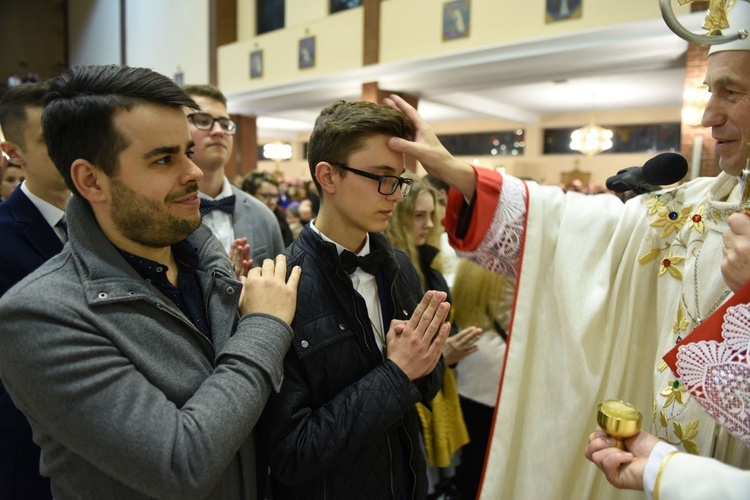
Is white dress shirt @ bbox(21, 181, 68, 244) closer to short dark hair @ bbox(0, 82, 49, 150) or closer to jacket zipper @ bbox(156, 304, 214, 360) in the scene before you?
short dark hair @ bbox(0, 82, 49, 150)

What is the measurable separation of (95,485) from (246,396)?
1.18ft

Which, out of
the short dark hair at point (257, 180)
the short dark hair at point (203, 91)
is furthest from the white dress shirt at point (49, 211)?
the short dark hair at point (257, 180)

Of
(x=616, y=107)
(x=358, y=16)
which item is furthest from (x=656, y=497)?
(x=616, y=107)

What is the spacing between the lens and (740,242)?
1.01 m

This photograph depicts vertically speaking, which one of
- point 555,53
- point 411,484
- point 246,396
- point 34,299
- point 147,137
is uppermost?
point 555,53

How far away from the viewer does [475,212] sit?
1.57 meters

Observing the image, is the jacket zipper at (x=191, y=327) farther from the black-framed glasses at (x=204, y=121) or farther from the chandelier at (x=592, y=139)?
the chandelier at (x=592, y=139)

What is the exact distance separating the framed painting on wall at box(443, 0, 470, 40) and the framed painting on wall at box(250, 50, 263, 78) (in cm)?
455

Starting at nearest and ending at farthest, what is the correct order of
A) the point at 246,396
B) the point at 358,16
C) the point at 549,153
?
1. the point at 246,396
2. the point at 358,16
3. the point at 549,153

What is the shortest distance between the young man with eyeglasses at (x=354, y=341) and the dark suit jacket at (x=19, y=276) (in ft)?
2.51

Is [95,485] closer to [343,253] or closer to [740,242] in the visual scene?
[343,253]

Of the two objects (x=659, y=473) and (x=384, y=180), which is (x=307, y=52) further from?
(x=659, y=473)

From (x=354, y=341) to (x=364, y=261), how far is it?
0.25m

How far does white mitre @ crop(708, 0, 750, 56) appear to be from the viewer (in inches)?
48.5
